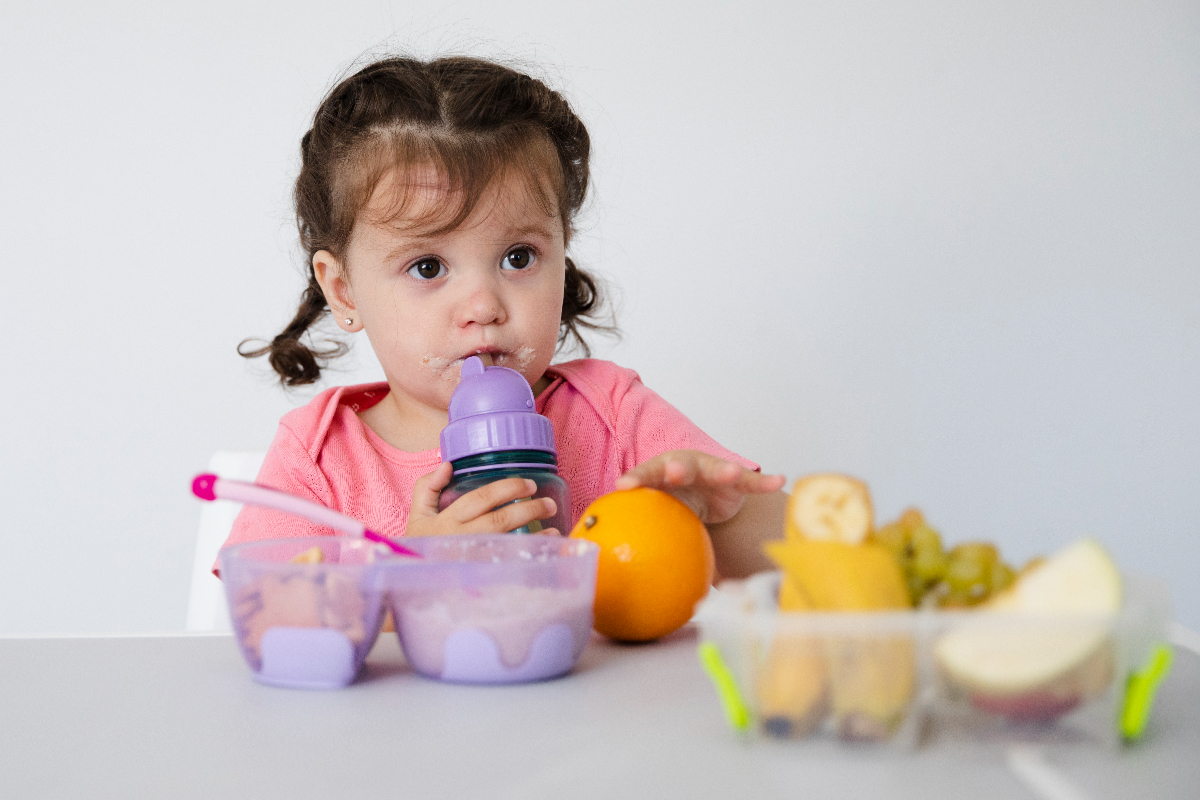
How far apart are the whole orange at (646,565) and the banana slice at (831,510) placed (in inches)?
5.5

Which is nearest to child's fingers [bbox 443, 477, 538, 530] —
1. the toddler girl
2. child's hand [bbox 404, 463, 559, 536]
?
child's hand [bbox 404, 463, 559, 536]

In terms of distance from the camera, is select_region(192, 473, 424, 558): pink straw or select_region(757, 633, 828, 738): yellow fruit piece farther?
select_region(192, 473, 424, 558): pink straw

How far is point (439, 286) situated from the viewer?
0.96 m

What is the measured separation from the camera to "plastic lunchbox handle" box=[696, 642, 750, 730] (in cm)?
40

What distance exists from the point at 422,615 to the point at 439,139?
60 centimetres

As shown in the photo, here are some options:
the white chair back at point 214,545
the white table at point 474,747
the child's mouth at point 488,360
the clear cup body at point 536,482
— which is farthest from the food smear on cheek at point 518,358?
the white table at point 474,747

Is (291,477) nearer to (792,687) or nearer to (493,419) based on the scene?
(493,419)

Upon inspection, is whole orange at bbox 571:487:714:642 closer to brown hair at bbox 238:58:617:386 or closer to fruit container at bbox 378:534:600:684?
fruit container at bbox 378:534:600:684

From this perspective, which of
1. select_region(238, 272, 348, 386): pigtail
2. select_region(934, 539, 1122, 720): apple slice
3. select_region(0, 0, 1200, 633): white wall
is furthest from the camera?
select_region(0, 0, 1200, 633): white wall

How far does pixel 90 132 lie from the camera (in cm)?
175

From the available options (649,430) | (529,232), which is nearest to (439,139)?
(529,232)

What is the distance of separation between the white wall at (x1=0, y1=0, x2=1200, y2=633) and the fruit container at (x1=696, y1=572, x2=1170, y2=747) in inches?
48.9

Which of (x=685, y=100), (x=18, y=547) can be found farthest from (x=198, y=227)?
(x=685, y=100)

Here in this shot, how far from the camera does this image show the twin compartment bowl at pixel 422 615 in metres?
0.52
